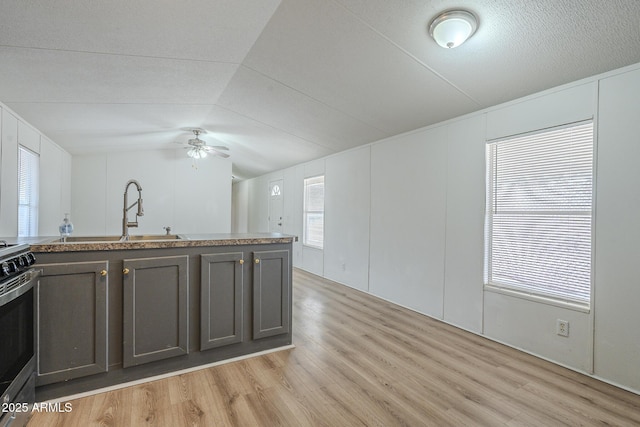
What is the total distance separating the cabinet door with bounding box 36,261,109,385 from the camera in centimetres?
184

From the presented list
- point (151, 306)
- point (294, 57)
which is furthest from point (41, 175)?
point (294, 57)

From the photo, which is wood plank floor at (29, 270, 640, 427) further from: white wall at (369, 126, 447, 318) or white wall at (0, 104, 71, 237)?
white wall at (0, 104, 71, 237)

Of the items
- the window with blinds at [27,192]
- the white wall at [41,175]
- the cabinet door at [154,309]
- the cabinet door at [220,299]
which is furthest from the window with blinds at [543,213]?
the window with blinds at [27,192]

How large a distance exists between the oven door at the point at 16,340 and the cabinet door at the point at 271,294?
1370mm

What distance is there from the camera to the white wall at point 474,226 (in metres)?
2.17

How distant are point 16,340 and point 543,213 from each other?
12.3 ft

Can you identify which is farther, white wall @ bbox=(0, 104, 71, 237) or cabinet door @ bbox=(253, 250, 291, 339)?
white wall @ bbox=(0, 104, 71, 237)

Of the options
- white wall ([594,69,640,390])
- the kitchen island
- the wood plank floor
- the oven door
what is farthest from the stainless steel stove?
white wall ([594,69,640,390])

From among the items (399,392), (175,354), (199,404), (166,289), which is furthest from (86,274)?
(399,392)

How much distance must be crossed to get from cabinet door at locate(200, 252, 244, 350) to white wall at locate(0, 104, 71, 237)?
7.18 ft

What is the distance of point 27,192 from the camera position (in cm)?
350

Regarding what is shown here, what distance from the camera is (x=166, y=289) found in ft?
7.16

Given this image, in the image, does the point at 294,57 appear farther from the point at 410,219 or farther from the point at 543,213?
the point at 543,213

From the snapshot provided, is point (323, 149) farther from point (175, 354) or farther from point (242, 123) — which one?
point (175, 354)
